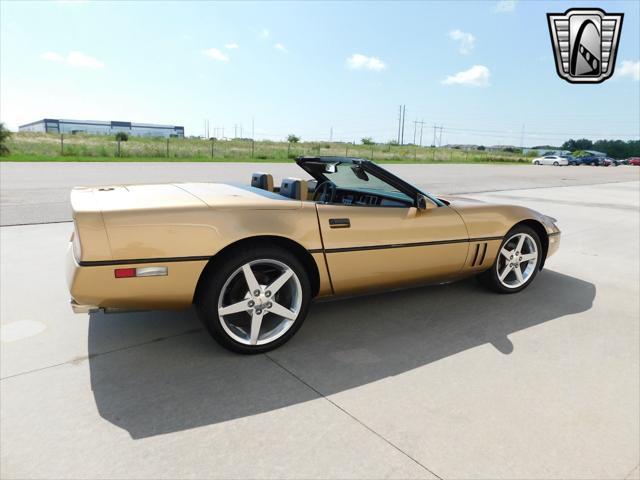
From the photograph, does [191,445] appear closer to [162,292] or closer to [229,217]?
[162,292]

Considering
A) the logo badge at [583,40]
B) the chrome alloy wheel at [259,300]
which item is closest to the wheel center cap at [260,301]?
the chrome alloy wheel at [259,300]

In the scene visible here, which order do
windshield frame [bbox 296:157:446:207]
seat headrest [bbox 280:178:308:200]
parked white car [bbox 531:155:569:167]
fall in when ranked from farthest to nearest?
parked white car [bbox 531:155:569:167] → windshield frame [bbox 296:157:446:207] → seat headrest [bbox 280:178:308:200]

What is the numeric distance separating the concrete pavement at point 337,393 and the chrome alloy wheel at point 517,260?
10.3 inches

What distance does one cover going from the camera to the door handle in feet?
10.1

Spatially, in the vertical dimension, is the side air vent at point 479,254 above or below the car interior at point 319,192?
below

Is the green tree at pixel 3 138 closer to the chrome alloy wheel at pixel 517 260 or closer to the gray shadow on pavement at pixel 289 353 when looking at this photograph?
the gray shadow on pavement at pixel 289 353

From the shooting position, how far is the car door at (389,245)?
3104 millimetres

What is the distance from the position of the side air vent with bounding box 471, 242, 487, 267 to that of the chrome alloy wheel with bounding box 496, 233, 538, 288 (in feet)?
0.86

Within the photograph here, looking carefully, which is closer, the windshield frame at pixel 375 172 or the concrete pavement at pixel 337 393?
the concrete pavement at pixel 337 393

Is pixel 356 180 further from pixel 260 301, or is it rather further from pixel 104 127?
pixel 104 127

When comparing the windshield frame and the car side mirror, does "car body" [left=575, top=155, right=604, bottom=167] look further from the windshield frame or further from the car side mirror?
the car side mirror

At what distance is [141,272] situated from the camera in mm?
2553

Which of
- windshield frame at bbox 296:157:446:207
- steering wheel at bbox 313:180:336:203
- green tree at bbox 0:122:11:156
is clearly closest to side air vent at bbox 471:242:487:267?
windshield frame at bbox 296:157:446:207

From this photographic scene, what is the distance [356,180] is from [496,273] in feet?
4.92
